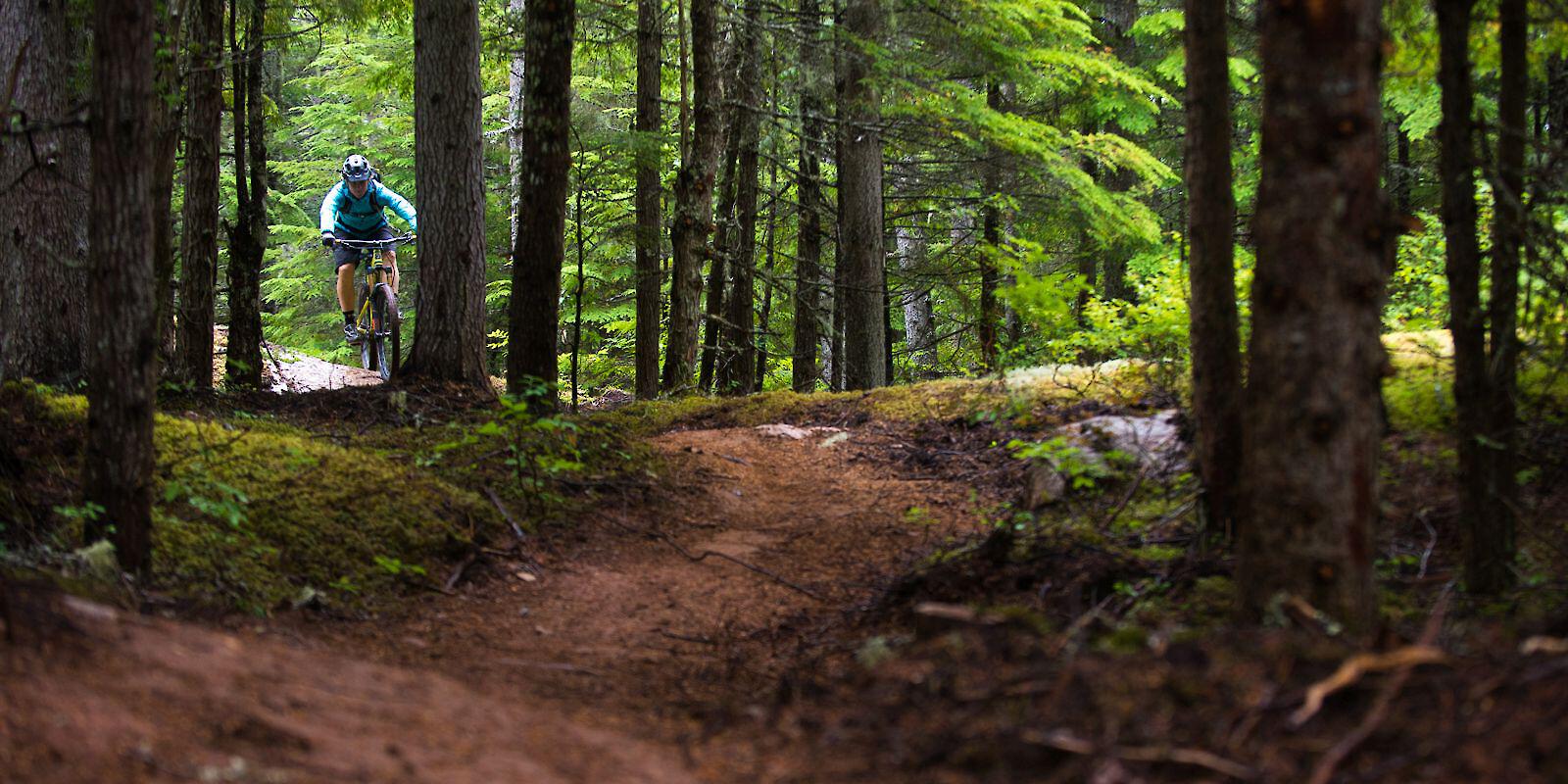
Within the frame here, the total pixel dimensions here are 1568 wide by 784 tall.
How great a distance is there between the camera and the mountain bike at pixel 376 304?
41.1 feet

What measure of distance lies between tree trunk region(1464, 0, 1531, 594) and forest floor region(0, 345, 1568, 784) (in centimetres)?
22

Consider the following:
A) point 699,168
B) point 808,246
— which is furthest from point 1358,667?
point 808,246

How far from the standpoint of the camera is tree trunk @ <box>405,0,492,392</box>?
942 cm

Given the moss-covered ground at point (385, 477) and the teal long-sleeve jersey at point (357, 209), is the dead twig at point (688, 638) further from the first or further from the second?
the teal long-sleeve jersey at point (357, 209)

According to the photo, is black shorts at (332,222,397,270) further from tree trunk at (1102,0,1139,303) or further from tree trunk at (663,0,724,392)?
tree trunk at (1102,0,1139,303)

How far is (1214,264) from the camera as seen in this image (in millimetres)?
5215

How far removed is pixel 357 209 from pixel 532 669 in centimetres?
947

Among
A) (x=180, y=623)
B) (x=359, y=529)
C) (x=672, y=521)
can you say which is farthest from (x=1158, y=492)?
(x=180, y=623)

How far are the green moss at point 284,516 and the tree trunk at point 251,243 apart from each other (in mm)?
4216

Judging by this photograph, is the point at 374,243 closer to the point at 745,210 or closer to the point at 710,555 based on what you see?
the point at 745,210

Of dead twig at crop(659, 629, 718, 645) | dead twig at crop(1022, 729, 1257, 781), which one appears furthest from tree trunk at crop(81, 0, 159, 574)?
dead twig at crop(1022, 729, 1257, 781)

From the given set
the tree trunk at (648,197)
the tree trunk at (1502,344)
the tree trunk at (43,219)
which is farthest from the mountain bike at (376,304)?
the tree trunk at (1502,344)

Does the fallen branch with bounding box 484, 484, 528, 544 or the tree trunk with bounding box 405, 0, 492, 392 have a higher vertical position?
the tree trunk with bounding box 405, 0, 492, 392

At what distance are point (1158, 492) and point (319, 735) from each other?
505cm
